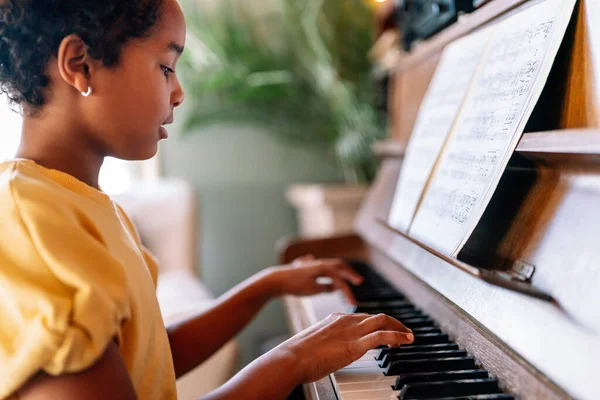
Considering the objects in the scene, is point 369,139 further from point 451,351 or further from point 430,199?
point 451,351

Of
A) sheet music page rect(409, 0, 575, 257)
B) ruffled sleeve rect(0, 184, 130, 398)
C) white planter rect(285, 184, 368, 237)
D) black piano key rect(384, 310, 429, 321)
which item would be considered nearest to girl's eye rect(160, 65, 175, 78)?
ruffled sleeve rect(0, 184, 130, 398)

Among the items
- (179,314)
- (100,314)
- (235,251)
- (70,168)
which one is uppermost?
(70,168)

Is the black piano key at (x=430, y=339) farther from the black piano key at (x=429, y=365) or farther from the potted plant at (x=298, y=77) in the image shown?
the potted plant at (x=298, y=77)

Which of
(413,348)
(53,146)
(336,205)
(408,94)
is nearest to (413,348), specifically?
(413,348)

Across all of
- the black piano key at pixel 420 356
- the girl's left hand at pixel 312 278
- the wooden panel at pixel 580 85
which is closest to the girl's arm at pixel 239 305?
the girl's left hand at pixel 312 278

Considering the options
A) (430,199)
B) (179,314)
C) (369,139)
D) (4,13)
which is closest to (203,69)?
(369,139)

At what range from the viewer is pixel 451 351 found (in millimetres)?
929

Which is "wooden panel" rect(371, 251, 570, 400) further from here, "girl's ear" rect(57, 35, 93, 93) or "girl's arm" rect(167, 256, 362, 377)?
"girl's ear" rect(57, 35, 93, 93)

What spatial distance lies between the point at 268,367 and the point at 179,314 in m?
0.68

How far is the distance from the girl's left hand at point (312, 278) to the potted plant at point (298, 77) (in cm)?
101

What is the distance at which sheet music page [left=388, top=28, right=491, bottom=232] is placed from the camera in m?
1.22

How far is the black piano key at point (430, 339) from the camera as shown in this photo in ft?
3.23

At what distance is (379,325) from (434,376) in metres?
0.10

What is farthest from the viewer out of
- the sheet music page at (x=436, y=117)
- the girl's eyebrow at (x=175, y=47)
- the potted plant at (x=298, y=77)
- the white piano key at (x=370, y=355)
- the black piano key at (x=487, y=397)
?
the potted plant at (x=298, y=77)
